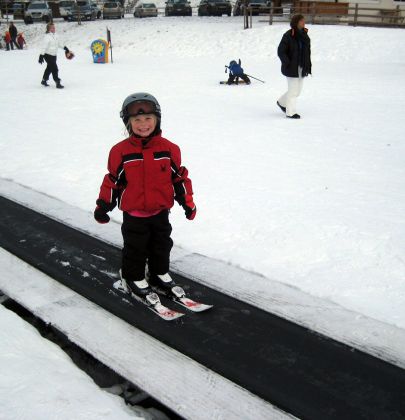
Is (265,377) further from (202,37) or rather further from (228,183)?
(202,37)

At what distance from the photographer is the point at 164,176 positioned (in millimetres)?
2846

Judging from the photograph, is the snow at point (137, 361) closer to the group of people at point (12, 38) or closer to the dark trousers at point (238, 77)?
the dark trousers at point (238, 77)

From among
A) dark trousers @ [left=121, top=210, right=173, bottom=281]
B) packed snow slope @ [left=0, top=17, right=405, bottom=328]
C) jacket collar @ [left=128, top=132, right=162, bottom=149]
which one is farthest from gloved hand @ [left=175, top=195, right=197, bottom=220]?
packed snow slope @ [left=0, top=17, right=405, bottom=328]

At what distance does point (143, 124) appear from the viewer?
2.73 meters

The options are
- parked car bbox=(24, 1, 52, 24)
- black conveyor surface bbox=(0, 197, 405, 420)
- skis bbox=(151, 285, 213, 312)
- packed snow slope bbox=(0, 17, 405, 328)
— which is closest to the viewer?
black conveyor surface bbox=(0, 197, 405, 420)

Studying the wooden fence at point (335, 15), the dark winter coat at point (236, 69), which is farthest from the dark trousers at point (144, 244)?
the wooden fence at point (335, 15)

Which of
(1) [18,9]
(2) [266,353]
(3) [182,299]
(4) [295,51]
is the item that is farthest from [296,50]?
(1) [18,9]

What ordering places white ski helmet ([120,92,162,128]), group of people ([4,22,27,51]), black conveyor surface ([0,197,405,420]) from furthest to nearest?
1. group of people ([4,22,27,51])
2. white ski helmet ([120,92,162,128])
3. black conveyor surface ([0,197,405,420])

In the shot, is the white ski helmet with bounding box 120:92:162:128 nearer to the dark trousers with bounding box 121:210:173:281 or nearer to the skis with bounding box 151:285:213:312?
the dark trousers with bounding box 121:210:173:281

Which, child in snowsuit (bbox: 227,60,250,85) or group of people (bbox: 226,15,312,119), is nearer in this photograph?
group of people (bbox: 226,15,312,119)

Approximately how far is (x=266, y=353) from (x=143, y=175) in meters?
1.26

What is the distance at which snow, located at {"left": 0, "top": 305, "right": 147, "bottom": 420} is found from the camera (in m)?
2.11

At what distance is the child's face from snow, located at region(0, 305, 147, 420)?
1.34 metres

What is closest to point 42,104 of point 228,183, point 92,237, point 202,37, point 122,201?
point 228,183
